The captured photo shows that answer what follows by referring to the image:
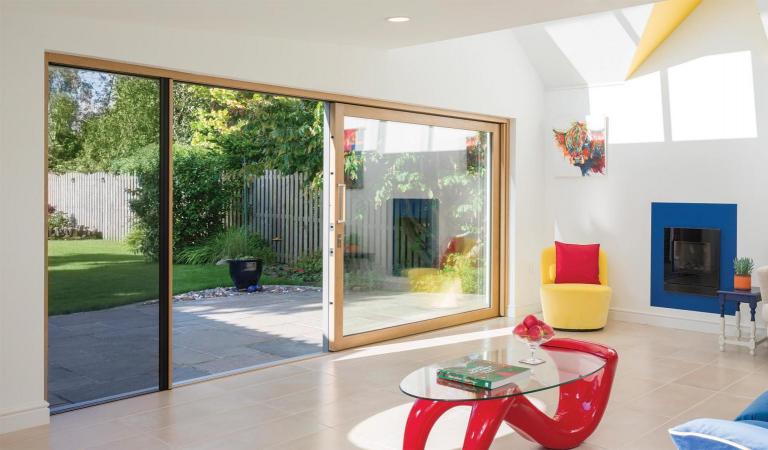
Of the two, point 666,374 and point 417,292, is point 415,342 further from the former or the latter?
point 666,374

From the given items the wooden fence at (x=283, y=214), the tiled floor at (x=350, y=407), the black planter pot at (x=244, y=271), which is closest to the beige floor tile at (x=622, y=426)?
the tiled floor at (x=350, y=407)

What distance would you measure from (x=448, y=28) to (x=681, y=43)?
3.05 meters

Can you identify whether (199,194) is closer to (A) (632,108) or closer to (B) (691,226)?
(A) (632,108)

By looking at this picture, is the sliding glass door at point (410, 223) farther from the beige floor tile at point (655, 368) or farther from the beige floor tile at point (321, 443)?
the beige floor tile at point (321, 443)

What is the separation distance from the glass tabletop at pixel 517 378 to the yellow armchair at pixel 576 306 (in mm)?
2797

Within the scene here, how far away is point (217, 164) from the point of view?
10.8m

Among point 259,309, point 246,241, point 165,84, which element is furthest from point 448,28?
point 246,241

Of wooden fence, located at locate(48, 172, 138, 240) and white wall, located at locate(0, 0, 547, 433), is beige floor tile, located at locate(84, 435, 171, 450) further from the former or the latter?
wooden fence, located at locate(48, 172, 138, 240)

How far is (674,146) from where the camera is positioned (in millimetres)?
7148

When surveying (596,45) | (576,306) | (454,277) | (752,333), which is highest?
(596,45)

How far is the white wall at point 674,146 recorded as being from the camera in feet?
21.8

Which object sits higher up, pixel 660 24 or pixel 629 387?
pixel 660 24

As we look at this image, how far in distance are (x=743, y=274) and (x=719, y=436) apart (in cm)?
487

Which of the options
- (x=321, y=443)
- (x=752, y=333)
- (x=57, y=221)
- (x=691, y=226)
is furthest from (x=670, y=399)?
(x=57, y=221)
